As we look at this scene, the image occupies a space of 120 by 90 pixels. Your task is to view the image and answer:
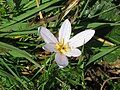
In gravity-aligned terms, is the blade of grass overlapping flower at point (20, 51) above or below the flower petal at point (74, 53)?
above

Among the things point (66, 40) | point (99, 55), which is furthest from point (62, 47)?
point (99, 55)

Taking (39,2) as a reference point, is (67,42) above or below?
below

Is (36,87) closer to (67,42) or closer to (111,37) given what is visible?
(67,42)

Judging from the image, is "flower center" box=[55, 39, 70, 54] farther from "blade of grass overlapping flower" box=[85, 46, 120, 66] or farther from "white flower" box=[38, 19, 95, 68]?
"blade of grass overlapping flower" box=[85, 46, 120, 66]

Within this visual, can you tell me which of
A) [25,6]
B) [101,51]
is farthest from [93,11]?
[25,6]

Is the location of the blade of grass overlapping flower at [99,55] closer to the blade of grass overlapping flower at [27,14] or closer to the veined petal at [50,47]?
the veined petal at [50,47]

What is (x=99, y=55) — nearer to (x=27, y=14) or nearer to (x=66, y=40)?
(x=66, y=40)

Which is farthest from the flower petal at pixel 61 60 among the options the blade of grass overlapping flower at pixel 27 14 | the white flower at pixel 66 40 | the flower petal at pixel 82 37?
the blade of grass overlapping flower at pixel 27 14

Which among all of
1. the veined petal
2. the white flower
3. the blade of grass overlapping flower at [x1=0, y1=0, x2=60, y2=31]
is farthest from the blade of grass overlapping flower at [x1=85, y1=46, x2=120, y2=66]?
the blade of grass overlapping flower at [x1=0, y1=0, x2=60, y2=31]
